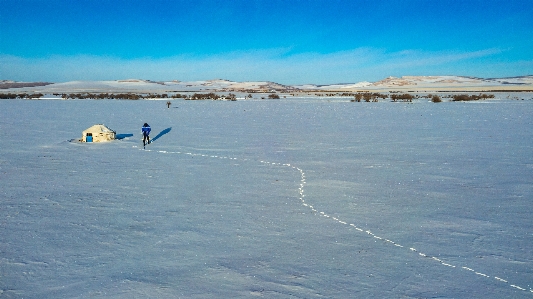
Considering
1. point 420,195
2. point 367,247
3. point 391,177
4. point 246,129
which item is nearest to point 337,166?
point 391,177

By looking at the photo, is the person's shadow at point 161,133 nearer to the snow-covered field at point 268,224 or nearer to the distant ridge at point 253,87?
the snow-covered field at point 268,224

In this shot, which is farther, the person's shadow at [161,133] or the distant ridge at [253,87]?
the distant ridge at [253,87]

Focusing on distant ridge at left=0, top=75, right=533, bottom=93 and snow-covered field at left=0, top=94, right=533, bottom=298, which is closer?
snow-covered field at left=0, top=94, right=533, bottom=298

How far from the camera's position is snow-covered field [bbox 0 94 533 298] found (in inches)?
138

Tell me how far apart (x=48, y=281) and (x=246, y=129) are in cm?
1225

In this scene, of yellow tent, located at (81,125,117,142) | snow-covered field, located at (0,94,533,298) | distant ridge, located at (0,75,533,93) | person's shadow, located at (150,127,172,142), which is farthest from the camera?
distant ridge, located at (0,75,533,93)

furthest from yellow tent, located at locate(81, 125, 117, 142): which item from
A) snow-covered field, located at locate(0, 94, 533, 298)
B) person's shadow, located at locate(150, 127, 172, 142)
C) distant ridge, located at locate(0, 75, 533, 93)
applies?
distant ridge, located at locate(0, 75, 533, 93)

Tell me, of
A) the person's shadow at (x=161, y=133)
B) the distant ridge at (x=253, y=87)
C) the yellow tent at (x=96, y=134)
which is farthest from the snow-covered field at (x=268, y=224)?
the distant ridge at (x=253, y=87)

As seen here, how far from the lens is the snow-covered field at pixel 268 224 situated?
3498 mm

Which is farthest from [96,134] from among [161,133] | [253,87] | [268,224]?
[253,87]

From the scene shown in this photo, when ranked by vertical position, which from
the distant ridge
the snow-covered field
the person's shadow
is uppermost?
the distant ridge

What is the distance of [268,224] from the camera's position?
16.0 ft

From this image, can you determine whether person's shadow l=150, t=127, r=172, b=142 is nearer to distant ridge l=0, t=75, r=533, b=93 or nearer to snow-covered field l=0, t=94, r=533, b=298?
snow-covered field l=0, t=94, r=533, b=298

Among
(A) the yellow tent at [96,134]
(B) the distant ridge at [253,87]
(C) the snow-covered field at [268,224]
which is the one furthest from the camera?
(B) the distant ridge at [253,87]
